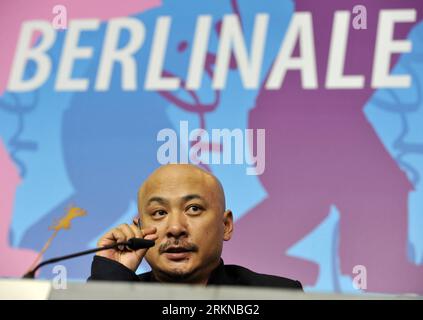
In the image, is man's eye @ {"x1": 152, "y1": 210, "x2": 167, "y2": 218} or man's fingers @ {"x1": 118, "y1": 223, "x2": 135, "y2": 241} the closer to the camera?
man's fingers @ {"x1": 118, "y1": 223, "x2": 135, "y2": 241}

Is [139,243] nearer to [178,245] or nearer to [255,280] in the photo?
[178,245]

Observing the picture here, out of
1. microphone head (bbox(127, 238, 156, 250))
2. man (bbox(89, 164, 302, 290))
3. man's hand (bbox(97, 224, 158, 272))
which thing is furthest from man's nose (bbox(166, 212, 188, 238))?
microphone head (bbox(127, 238, 156, 250))

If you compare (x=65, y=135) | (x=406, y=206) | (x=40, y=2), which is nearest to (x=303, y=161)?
(x=406, y=206)

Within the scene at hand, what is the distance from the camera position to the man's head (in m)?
1.72

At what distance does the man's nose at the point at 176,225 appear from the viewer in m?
1.72

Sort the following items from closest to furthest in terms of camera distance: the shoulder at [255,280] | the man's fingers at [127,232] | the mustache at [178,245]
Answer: the man's fingers at [127,232] < the mustache at [178,245] < the shoulder at [255,280]

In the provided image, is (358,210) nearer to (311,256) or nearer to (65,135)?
(311,256)

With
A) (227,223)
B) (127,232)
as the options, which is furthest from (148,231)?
(227,223)

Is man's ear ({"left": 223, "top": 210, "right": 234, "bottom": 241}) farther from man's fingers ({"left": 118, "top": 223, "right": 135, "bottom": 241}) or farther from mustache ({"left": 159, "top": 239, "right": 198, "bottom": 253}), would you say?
man's fingers ({"left": 118, "top": 223, "right": 135, "bottom": 241})

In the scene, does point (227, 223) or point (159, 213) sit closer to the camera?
point (159, 213)

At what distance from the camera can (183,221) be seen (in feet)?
5.73

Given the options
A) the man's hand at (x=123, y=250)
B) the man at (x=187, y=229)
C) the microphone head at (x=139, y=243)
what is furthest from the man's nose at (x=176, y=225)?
the microphone head at (x=139, y=243)

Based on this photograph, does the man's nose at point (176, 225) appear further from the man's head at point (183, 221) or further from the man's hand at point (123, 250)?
the man's hand at point (123, 250)

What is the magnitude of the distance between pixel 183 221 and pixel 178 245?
0.06 meters
